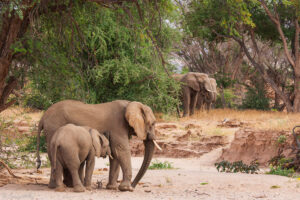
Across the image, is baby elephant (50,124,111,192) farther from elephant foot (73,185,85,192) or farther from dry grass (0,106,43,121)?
dry grass (0,106,43,121)

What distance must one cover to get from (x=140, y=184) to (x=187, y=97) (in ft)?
48.6

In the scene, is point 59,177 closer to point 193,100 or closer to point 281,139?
point 281,139

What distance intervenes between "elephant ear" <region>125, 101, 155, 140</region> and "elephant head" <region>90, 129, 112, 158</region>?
55 cm

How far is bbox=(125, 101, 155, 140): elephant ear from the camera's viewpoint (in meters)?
7.95

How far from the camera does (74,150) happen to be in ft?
24.2

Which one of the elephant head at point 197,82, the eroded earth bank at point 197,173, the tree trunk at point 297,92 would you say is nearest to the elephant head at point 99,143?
the eroded earth bank at point 197,173

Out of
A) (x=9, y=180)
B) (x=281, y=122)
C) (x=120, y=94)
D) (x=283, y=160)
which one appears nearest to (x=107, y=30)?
(x=120, y=94)

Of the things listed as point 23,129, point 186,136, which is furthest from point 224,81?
point 23,129

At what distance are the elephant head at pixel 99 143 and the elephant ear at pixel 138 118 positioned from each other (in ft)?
1.79

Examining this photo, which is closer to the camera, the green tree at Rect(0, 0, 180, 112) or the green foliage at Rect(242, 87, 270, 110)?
the green tree at Rect(0, 0, 180, 112)

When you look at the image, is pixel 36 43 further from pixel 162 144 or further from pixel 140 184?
pixel 162 144

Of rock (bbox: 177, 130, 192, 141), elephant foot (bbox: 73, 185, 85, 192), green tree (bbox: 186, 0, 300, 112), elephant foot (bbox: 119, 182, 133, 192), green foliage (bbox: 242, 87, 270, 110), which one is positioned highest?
green tree (bbox: 186, 0, 300, 112)

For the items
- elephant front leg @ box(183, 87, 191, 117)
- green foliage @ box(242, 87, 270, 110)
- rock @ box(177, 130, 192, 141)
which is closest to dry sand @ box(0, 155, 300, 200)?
rock @ box(177, 130, 192, 141)

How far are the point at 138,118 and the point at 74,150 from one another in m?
1.26
